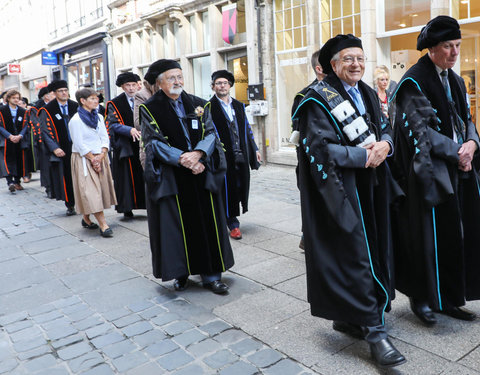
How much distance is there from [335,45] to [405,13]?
7.78m

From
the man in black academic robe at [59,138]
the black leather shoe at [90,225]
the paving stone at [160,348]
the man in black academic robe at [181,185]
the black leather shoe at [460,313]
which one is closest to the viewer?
the paving stone at [160,348]

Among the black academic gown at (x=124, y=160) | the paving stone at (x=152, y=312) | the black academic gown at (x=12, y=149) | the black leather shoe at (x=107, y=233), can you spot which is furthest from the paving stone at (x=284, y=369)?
the black academic gown at (x=12, y=149)

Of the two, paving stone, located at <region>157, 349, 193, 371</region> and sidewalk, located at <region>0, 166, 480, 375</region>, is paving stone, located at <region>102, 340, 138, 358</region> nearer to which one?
sidewalk, located at <region>0, 166, 480, 375</region>

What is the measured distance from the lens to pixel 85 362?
11.0 ft

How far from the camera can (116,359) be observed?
3355 mm

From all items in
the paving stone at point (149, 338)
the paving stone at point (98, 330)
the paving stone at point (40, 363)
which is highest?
the paving stone at point (98, 330)

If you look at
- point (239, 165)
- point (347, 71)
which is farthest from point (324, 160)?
point (239, 165)

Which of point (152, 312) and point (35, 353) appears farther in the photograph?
point (152, 312)

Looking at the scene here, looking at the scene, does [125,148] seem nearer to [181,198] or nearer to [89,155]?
[89,155]

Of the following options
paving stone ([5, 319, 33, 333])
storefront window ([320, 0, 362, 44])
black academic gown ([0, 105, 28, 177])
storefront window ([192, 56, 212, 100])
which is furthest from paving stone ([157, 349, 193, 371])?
storefront window ([192, 56, 212, 100])

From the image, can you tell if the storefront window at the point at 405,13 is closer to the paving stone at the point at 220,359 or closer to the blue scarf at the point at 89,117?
the blue scarf at the point at 89,117

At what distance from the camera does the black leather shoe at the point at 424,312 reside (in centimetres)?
357

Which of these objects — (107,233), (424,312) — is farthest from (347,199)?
(107,233)

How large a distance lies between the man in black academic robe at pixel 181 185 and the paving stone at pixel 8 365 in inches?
54.1
